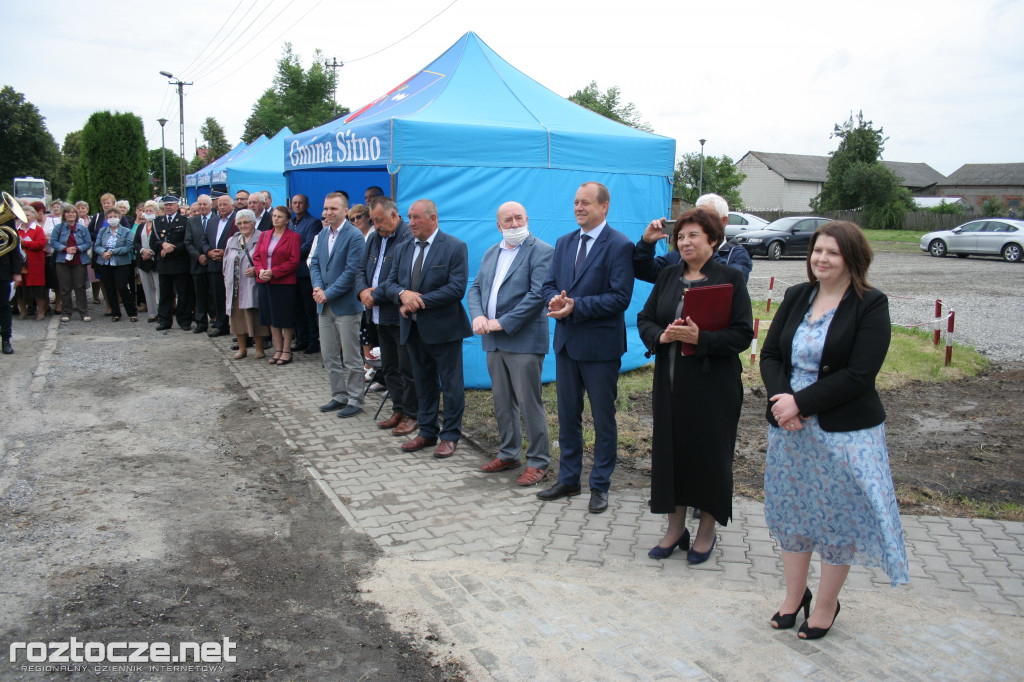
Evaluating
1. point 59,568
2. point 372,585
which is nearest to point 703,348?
point 372,585

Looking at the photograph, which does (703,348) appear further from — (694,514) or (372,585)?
(372,585)

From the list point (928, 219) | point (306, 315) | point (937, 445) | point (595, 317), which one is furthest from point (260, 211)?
point (928, 219)

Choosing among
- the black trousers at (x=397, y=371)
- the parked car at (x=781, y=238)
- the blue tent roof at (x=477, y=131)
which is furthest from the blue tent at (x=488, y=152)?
the parked car at (x=781, y=238)

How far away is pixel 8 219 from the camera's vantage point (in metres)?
8.20

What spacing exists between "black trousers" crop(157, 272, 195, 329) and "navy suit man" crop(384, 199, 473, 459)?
21.9 ft

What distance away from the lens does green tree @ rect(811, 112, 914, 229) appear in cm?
4212

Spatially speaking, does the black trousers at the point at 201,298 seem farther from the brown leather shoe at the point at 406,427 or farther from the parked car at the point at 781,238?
the parked car at the point at 781,238

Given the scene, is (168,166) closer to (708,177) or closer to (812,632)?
(708,177)

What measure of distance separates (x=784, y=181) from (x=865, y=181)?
2313 cm

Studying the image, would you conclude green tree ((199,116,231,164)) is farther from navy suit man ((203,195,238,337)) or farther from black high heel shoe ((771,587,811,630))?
black high heel shoe ((771,587,811,630))

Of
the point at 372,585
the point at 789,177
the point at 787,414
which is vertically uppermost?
the point at 789,177

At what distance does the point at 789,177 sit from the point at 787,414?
6729 cm

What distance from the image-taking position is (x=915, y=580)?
3.91 meters

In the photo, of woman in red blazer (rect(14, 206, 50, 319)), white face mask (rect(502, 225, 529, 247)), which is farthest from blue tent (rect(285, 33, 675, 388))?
woman in red blazer (rect(14, 206, 50, 319))
